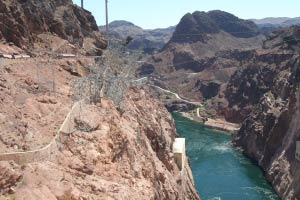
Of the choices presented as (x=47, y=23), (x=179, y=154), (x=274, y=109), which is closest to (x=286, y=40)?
(x=274, y=109)

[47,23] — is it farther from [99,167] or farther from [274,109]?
[274,109]

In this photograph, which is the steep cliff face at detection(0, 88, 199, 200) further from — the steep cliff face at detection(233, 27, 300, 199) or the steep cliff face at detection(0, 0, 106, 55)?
the steep cliff face at detection(233, 27, 300, 199)

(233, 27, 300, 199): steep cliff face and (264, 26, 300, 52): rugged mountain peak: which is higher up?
(264, 26, 300, 52): rugged mountain peak

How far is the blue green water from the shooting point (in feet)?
258

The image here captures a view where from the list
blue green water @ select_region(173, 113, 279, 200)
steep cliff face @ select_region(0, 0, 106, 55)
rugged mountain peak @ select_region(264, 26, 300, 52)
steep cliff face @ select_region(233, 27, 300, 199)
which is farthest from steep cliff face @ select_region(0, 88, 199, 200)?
rugged mountain peak @ select_region(264, 26, 300, 52)

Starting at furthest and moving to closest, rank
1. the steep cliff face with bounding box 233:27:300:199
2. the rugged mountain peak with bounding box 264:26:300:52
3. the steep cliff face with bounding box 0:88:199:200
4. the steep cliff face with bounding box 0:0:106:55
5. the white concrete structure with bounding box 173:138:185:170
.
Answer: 1. the rugged mountain peak with bounding box 264:26:300:52
2. the steep cliff face with bounding box 233:27:300:199
3. the steep cliff face with bounding box 0:0:106:55
4. the white concrete structure with bounding box 173:138:185:170
5. the steep cliff face with bounding box 0:88:199:200

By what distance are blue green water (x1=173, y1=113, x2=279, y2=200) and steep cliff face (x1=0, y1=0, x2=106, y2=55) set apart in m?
28.2

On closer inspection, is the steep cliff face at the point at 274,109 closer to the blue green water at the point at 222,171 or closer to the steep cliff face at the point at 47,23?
the blue green water at the point at 222,171

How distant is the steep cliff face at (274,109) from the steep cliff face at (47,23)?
3586cm

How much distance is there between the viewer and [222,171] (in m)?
92.5

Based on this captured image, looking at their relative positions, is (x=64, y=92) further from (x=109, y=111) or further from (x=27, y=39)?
(x=27, y=39)

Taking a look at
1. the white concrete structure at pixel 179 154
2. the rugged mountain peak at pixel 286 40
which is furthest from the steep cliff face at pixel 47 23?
the rugged mountain peak at pixel 286 40

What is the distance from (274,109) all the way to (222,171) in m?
25.0

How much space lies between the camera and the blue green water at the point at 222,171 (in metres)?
78.7
